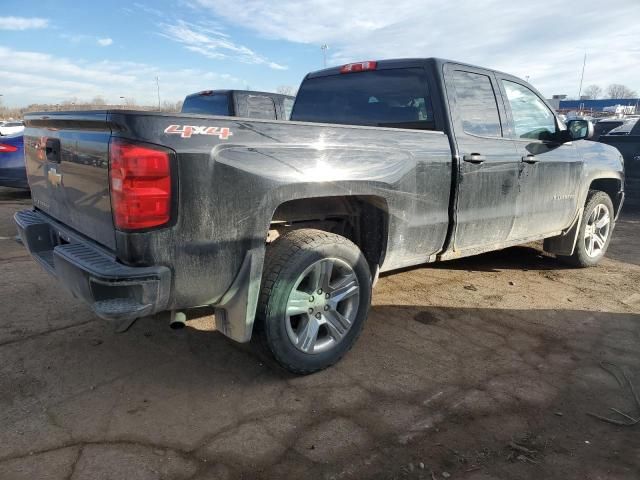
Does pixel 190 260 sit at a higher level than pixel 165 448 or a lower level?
higher

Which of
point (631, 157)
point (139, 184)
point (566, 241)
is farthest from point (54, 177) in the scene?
point (631, 157)

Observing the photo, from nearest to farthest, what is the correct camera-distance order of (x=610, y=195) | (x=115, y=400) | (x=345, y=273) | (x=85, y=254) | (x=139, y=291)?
(x=139, y=291) → (x=85, y=254) → (x=115, y=400) → (x=345, y=273) → (x=610, y=195)

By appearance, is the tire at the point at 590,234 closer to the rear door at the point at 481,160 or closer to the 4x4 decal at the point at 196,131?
the rear door at the point at 481,160

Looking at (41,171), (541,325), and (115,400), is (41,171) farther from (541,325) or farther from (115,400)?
(541,325)

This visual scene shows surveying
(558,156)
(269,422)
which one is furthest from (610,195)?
(269,422)

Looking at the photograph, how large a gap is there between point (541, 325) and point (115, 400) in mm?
3184

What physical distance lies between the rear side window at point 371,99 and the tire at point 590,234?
269cm

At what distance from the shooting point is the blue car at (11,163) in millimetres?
8352

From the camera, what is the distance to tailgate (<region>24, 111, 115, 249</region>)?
234 centimetres

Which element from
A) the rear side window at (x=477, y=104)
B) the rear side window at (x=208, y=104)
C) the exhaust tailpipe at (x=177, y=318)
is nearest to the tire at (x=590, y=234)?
the rear side window at (x=477, y=104)

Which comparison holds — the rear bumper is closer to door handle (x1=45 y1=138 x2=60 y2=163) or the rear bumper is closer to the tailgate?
the tailgate

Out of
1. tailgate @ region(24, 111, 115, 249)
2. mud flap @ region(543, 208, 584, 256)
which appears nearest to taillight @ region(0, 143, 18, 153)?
tailgate @ region(24, 111, 115, 249)

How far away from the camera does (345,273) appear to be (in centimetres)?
306

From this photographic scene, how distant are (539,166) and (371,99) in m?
1.68
